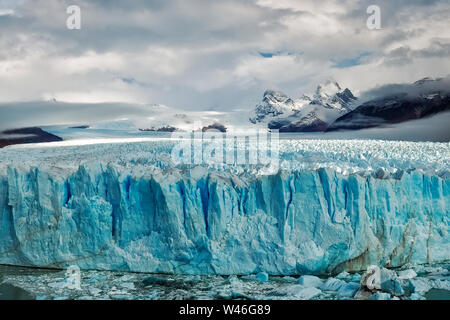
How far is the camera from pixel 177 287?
645 cm

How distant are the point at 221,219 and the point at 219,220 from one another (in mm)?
38

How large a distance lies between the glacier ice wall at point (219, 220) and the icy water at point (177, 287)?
1.02 feet

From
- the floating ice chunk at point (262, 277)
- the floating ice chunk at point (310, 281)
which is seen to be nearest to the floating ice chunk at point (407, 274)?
the floating ice chunk at point (310, 281)

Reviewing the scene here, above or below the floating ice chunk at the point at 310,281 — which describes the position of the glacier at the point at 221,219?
above

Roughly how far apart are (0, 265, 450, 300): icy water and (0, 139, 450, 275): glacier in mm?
323

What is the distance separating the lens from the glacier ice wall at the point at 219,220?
7145mm

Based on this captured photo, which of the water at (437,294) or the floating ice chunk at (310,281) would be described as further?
the floating ice chunk at (310,281)

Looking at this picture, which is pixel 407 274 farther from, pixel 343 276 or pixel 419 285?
pixel 343 276

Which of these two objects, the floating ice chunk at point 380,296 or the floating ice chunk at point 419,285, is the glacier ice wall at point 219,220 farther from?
the floating ice chunk at point 380,296

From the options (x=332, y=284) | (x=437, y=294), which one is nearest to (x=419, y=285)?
(x=437, y=294)

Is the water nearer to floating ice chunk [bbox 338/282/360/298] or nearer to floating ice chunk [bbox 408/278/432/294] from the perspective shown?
floating ice chunk [bbox 408/278/432/294]

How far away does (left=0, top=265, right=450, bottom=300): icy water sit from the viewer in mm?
6055
